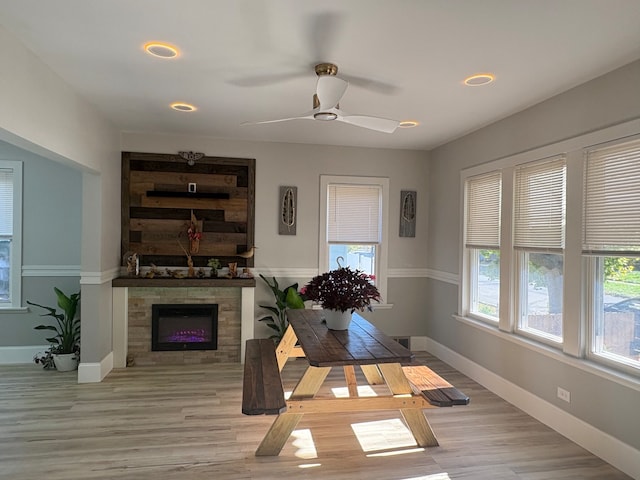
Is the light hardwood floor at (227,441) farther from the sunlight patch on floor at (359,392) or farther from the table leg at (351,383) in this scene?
the sunlight patch on floor at (359,392)

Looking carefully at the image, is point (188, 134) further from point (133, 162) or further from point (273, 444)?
point (273, 444)

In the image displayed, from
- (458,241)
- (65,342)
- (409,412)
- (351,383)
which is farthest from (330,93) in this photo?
(65,342)

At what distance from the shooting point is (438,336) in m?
5.28

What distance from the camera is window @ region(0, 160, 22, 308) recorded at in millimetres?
4715

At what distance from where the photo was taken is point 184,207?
502cm

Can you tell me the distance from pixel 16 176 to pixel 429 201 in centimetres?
481

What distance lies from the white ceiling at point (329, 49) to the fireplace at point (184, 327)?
2189 millimetres

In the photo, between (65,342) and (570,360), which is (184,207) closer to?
(65,342)

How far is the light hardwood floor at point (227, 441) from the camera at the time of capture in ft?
8.80

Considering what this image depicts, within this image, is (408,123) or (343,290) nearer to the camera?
(343,290)

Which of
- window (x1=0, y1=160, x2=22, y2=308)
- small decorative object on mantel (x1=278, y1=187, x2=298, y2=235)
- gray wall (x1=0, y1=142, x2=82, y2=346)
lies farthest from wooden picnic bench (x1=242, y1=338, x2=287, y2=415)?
window (x1=0, y1=160, x2=22, y2=308)

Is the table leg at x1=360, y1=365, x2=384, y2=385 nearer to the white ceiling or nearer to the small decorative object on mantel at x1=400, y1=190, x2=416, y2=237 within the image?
the small decorative object on mantel at x1=400, y1=190, x2=416, y2=237

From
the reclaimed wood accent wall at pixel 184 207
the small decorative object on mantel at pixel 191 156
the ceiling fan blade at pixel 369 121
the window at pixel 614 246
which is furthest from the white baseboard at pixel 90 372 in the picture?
the window at pixel 614 246

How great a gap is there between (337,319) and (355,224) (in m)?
2.40
